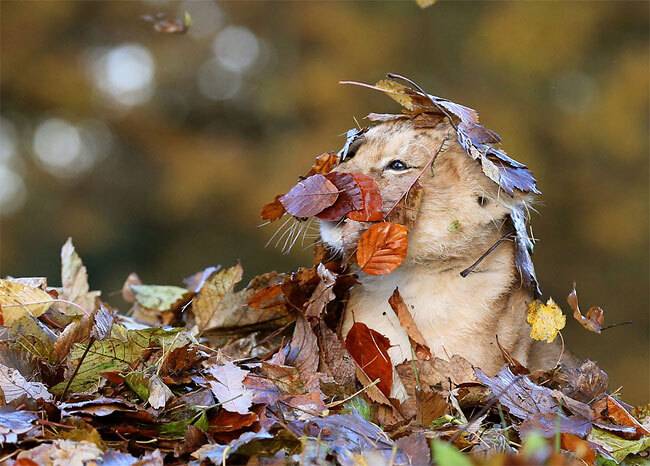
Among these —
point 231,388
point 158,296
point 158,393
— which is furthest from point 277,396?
point 158,296

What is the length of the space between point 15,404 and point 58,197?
996 cm

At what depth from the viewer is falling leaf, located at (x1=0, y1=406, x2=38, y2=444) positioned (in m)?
2.00

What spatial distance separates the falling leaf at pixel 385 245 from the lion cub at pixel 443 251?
0.29ft

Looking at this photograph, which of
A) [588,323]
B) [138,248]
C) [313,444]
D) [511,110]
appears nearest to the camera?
[313,444]

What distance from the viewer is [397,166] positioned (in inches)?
116

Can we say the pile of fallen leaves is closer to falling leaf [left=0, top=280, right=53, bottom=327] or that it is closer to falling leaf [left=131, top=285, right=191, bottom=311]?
falling leaf [left=0, top=280, right=53, bottom=327]

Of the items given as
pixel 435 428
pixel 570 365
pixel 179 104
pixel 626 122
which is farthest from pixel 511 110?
pixel 435 428

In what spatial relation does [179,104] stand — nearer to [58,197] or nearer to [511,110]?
[58,197]

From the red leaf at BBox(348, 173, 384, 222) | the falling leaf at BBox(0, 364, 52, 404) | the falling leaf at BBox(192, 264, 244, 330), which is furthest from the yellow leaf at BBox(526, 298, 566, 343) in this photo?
the falling leaf at BBox(0, 364, 52, 404)

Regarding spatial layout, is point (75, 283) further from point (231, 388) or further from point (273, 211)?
point (231, 388)

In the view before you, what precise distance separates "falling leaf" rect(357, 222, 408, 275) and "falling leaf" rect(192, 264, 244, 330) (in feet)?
2.22

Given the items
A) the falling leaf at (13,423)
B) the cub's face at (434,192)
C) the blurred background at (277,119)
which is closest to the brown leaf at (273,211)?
the cub's face at (434,192)

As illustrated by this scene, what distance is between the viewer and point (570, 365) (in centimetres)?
323

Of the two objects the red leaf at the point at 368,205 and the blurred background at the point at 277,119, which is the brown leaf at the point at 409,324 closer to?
the red leaf at the point at 368,205
